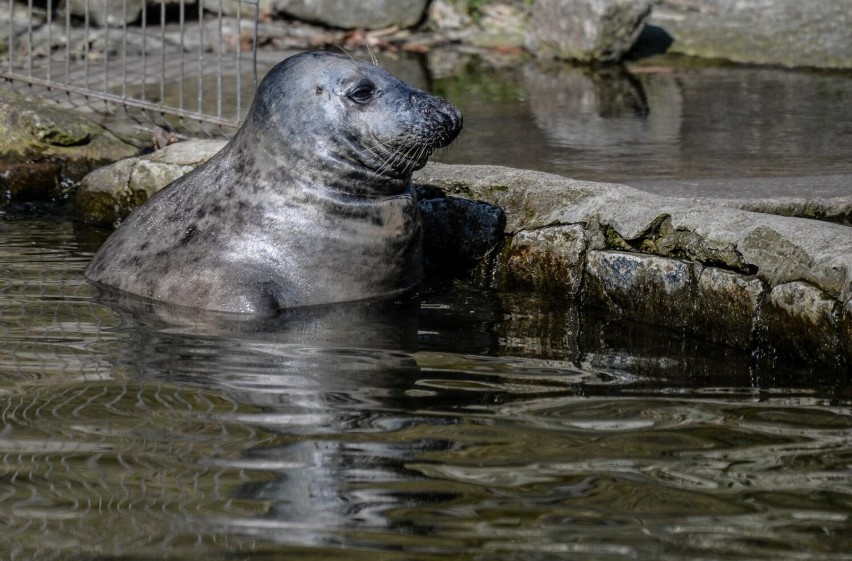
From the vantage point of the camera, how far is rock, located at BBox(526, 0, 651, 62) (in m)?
14.2

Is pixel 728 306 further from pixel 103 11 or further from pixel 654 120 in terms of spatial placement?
pixel 103 11

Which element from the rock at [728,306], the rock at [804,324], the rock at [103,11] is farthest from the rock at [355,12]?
the rock at [804,324]

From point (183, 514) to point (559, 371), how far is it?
6.42ft

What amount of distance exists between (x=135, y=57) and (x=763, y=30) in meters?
6.68

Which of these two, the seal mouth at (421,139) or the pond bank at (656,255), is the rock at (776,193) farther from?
the seal mouth at (421,139)

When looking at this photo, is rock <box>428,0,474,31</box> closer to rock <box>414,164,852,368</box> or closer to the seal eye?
rock <box>414,164,852,368</box>

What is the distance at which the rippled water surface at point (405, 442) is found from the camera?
325 cm

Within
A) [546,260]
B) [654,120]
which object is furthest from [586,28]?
[546,260]

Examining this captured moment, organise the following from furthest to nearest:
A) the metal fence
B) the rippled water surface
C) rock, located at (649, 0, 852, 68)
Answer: rock, located at (649, 0, 852, 68)
the metal fence
the rippled water surface

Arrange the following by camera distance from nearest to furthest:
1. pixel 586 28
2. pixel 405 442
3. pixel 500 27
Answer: pixel 405 442
pixel 586 28
pixel 500 27

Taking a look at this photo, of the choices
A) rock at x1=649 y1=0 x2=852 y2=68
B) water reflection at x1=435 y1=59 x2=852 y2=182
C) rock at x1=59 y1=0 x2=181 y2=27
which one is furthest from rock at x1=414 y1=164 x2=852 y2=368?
rock at x1=59 y1=0 x2=181 y2=27

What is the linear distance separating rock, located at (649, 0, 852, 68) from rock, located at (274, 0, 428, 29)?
2964 millimetres

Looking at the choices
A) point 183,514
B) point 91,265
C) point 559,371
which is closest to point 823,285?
point 559,371

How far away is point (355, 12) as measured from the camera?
16.1m
